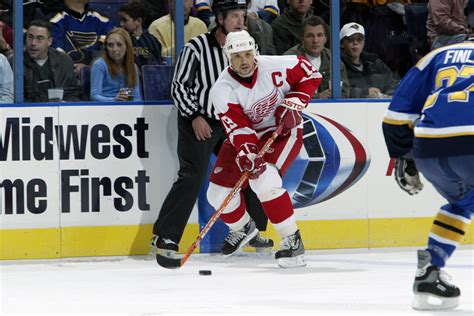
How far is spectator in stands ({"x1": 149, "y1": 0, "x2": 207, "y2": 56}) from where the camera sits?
249 inches

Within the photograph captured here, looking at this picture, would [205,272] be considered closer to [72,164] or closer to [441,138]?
[72,164]

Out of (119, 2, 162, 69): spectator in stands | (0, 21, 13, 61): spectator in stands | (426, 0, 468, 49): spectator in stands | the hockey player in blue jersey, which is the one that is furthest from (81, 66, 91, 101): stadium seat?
the hockey player in blue jersey

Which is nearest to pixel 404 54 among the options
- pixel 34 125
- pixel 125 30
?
pixel 125 30

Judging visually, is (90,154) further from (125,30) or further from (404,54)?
(404,54)

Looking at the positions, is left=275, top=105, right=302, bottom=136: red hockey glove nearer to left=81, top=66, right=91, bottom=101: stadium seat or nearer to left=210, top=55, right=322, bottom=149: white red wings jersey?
left=210, top=55, right=322, bottom=149: white red wings jersey

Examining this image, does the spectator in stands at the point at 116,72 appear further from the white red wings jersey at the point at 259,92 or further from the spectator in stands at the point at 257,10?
the white red wings jersey at the point at 259,92

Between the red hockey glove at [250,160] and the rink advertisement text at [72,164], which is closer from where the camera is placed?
the red hockey glove at [250,160]

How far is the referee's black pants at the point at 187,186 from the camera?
19.7ft

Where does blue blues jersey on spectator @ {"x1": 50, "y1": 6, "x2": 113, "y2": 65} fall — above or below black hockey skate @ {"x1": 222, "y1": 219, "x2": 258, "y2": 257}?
above

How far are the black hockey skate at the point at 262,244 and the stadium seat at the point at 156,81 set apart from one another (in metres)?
0.87

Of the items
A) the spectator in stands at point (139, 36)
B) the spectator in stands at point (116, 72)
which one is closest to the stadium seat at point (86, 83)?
the spectator in stands at point (116, 72)

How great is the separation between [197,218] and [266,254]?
16.2 inches

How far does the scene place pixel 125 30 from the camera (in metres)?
6.24

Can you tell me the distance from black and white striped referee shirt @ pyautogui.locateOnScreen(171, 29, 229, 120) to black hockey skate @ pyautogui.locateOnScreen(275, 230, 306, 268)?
0.78 metres
